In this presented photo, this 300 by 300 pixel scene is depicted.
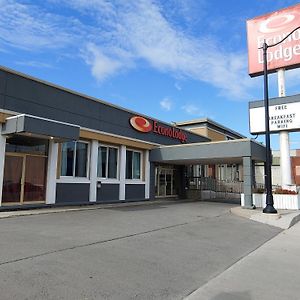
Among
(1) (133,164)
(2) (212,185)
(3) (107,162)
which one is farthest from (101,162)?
(2) (212,185)

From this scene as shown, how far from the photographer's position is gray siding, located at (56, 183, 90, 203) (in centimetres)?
1742

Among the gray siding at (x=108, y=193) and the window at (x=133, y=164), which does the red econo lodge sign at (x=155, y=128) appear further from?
the gray siding at (x=108, y=193)

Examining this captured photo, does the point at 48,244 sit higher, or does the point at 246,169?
the point at 246,169

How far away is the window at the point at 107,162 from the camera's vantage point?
20.4m

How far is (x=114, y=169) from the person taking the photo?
21562 mm

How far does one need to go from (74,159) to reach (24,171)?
10.9 ft

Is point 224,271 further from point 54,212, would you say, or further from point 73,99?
point 73,99

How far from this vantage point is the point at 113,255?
7.51 meters

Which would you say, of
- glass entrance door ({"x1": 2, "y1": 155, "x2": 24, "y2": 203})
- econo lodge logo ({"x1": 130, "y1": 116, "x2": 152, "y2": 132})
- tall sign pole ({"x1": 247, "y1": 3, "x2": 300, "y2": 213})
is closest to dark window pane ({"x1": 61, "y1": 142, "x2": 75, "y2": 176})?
glass entrance door ({"x1": 2, "y1": 155, "x2": 24, "y2": 203})

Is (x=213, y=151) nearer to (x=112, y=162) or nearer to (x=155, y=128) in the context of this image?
(x=155, y=128)

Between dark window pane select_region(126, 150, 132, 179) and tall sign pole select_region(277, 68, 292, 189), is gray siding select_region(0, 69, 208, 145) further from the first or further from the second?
tall sign pole select_region(277, 68, 292, 189)

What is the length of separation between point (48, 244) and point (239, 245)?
504 centimetres

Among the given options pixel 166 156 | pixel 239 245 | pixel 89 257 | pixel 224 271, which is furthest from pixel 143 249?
pixel 166 156

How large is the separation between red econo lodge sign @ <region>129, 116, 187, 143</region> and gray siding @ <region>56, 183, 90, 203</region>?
5.66 m
